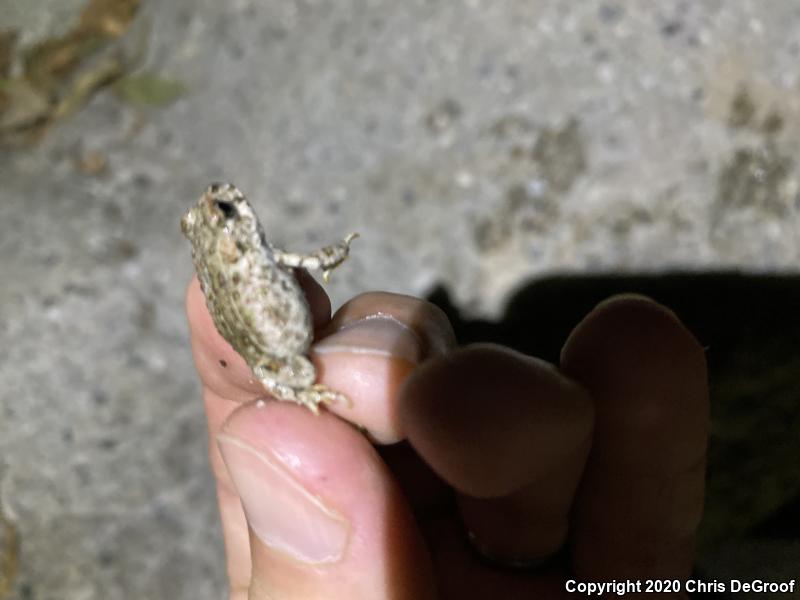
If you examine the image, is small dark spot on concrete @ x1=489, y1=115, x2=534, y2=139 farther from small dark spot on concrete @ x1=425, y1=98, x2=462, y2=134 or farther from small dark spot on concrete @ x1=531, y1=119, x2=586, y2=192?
small dark spot on concrete @ x1=425, y1=98, x2=462, y2=134

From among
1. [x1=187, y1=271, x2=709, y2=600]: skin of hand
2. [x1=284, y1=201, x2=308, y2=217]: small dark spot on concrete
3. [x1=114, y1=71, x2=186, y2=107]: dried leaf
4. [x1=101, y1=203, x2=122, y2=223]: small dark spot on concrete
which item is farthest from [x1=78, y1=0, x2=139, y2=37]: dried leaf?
[x1=187, y1=271, x2=709, y2=600]: skin of hand

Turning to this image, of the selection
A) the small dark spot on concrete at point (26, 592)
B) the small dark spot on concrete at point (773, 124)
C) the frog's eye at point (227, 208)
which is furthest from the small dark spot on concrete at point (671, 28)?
the small dark spot on concrete at point (26, 592)

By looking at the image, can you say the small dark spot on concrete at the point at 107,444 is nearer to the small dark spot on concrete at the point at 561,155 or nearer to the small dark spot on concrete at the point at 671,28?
the small dark spot on concrete at the point at 561,155

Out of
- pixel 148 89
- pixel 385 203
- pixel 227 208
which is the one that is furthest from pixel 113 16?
pixel 227 208

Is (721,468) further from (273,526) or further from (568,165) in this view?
(273,526)

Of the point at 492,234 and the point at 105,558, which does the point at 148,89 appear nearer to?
the point at 492,234

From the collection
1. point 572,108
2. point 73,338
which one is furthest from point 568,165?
point 73,338

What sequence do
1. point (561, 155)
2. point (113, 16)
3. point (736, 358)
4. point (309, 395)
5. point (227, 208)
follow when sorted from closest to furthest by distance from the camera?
point (309, 395)
point (227, 208)
point (736, 358)
point (561, 155)
point (113, 16)
